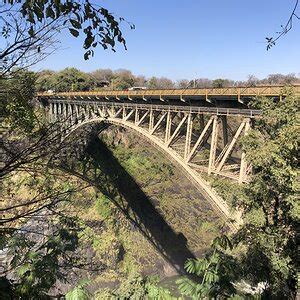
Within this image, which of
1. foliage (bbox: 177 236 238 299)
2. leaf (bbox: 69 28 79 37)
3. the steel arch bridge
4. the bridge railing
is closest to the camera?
leaf (bbox: 69 28 79 37)

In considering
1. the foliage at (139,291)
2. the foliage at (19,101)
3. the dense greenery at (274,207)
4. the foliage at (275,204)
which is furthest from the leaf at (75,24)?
the foliage at (275,204)

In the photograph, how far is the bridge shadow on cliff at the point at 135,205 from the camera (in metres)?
→ 28.6

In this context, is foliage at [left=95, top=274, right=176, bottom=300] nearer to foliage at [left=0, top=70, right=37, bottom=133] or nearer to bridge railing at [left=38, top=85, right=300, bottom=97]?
foliage at [left=0, top=70, right=37, bottom=133]

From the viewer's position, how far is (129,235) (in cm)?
2861

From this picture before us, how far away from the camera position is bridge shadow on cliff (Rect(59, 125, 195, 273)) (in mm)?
28609

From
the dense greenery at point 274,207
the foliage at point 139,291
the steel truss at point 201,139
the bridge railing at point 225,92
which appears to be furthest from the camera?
the steel truss at point 201,139

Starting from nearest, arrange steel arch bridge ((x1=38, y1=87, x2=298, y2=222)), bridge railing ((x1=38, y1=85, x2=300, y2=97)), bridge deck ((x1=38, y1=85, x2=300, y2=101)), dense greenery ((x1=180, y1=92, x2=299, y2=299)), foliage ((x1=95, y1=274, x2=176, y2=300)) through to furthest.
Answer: foliage ((x1=95, y1=274, x2=176, y2=300)) < dense greenery ((x1=180, y1=92, x2=299, y2=299)) < bridge railing ((x1=38, y1=85, x2=300, y2=97)) < bridge deck ((x1=38, y1=85, x2=300, y2=101)) < steel arch bridge ((x1=38, y1=87, x2=298, y2=222))

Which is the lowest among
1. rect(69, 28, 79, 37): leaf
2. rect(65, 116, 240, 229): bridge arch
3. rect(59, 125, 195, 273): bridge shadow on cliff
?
rect(59, 125, 195, 273): bridge shadow on cliff

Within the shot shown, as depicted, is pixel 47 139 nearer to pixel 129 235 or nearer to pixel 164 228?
pixel 129 235

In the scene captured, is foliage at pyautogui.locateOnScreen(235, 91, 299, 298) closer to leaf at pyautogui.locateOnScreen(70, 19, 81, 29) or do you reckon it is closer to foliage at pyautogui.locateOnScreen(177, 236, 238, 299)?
foliage at pyautogui.locateOnScreen(177, 236, 238, 299)

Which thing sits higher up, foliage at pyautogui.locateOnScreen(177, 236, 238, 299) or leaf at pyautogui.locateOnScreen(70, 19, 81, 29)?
leaf at pyautogui.locateOnScreen(70, 19, 81, 29)

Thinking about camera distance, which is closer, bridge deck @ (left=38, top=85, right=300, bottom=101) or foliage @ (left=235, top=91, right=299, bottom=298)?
foliage @ (left=235, top=91, right=299, bottom=298)

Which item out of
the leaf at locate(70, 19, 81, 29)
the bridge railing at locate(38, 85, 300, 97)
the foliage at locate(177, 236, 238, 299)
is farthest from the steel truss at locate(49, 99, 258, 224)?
the leaf at locate(70, 19, 81, 29)

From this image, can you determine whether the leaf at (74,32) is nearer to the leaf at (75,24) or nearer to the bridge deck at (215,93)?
the leaf at (75,24)
